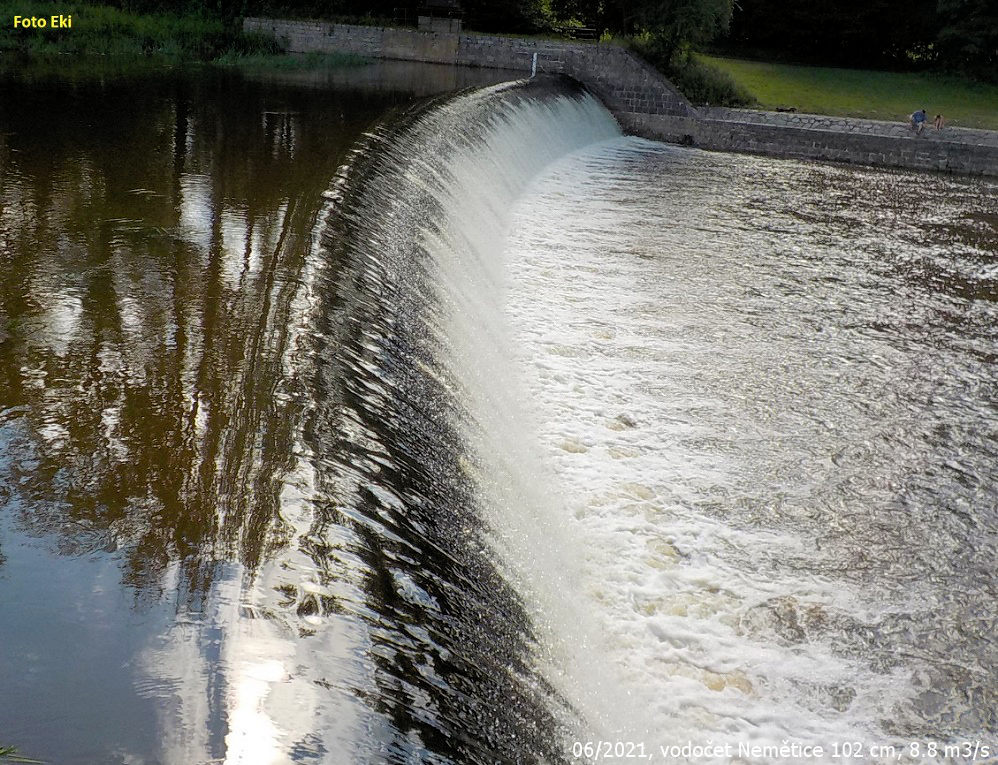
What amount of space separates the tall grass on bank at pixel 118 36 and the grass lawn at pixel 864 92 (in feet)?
35.5

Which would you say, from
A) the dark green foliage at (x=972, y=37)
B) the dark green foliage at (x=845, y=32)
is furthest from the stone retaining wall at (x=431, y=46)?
the dark green foliage at (x=972, y=37)

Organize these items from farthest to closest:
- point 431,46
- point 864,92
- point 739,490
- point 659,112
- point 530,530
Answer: point 864,92 < point 431,46 < point 659,112 < point 739,490 < point 530,530

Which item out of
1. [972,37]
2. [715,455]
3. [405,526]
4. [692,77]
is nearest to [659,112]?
[692,77]

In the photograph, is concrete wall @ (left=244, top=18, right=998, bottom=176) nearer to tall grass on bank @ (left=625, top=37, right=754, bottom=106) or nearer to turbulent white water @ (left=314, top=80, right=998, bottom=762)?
tall grass on bank @ (left=625, top=37, right=754, bottom=106)

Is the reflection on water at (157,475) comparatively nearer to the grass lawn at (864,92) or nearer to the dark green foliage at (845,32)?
the grass lawn at (864,92)

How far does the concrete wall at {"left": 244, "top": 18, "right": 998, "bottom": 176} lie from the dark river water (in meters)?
8.38

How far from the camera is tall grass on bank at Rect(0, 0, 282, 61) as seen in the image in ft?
49.8

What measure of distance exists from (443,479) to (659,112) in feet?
49.7

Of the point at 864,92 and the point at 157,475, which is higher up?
the point at 864,92

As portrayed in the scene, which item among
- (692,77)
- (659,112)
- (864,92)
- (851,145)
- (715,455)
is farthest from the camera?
(864,92)

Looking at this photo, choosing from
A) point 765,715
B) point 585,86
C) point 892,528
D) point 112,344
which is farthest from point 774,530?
point 585,86

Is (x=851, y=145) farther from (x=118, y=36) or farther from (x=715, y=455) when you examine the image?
(x=715, y=455)

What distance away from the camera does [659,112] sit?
1745cm

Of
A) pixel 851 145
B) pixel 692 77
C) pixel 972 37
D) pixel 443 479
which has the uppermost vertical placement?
pixel 972 37
